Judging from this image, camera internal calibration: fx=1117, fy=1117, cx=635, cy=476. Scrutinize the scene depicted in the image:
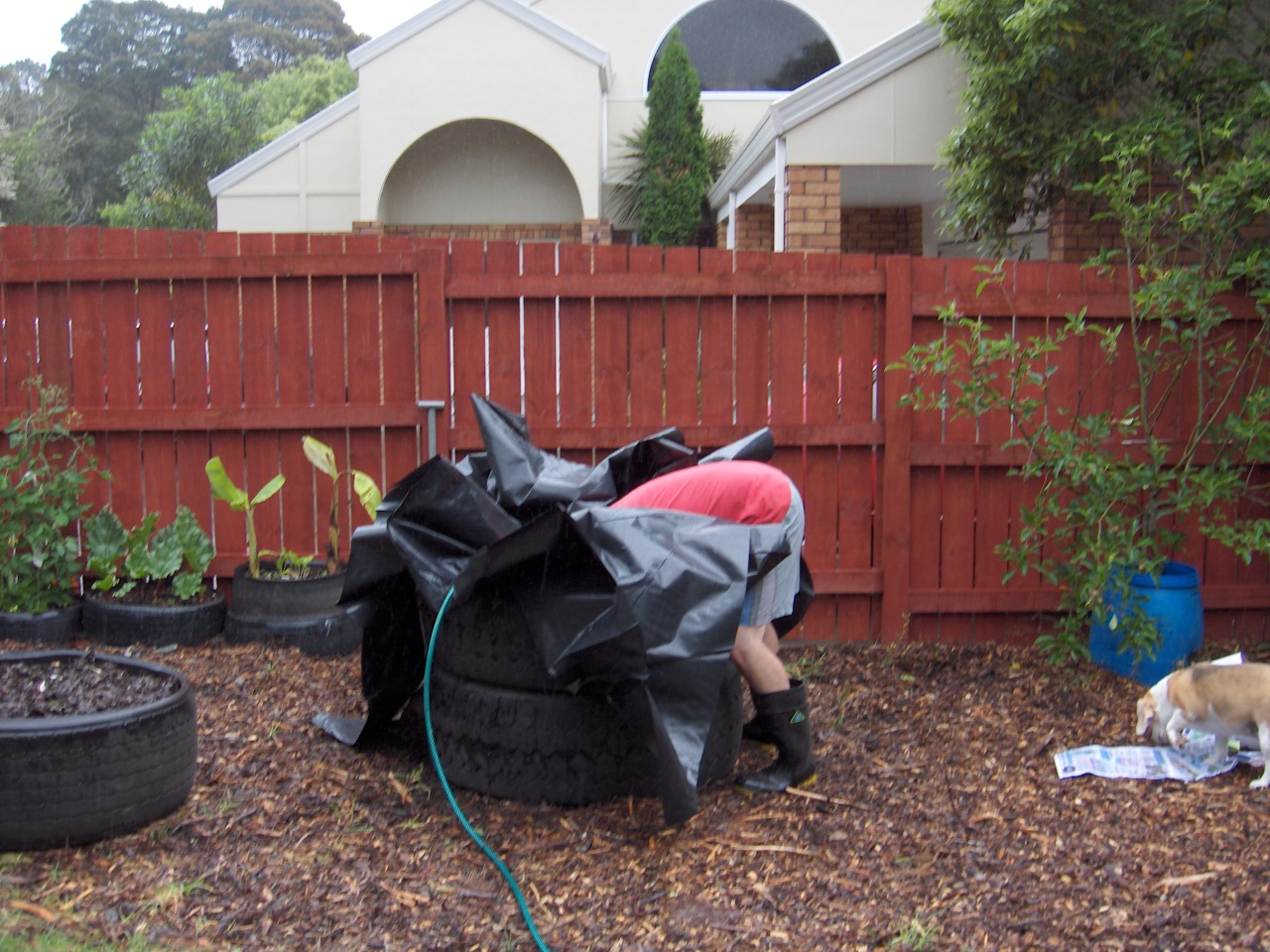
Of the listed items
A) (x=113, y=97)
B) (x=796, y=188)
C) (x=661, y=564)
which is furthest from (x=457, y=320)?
(x=113, y=97)

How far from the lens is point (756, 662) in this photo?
3.86 m

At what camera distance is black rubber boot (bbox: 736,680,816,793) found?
153 inches

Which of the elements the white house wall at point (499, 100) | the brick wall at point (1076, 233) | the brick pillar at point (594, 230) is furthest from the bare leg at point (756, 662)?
the brick pillar at point (594, 230)

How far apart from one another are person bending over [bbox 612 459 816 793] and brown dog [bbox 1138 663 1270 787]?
141 cm

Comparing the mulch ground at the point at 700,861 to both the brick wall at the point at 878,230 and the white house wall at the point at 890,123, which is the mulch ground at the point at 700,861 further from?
the brick wall at the point at 878,230

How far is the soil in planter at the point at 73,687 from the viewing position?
3.37 metres

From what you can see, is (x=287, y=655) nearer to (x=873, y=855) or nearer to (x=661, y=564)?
(x=661, y=564)

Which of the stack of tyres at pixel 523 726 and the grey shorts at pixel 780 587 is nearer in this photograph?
the stack of tyres at pixel 523 726

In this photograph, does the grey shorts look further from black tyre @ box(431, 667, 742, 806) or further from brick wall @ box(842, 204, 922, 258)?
brick wall @ box(842, 204, 922, 258)

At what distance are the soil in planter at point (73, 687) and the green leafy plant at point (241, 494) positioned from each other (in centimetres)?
172

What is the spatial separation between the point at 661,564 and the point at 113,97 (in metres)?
58.4

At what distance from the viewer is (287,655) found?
5227 millimetres

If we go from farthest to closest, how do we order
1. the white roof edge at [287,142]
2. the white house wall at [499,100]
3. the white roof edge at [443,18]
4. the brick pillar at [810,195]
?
the white roof edge at [287,142] < the white house wall at [499,100] < the white roof edge at [443,18] < the brick pillar at [810,195]

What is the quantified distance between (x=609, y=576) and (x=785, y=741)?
1.00 m
